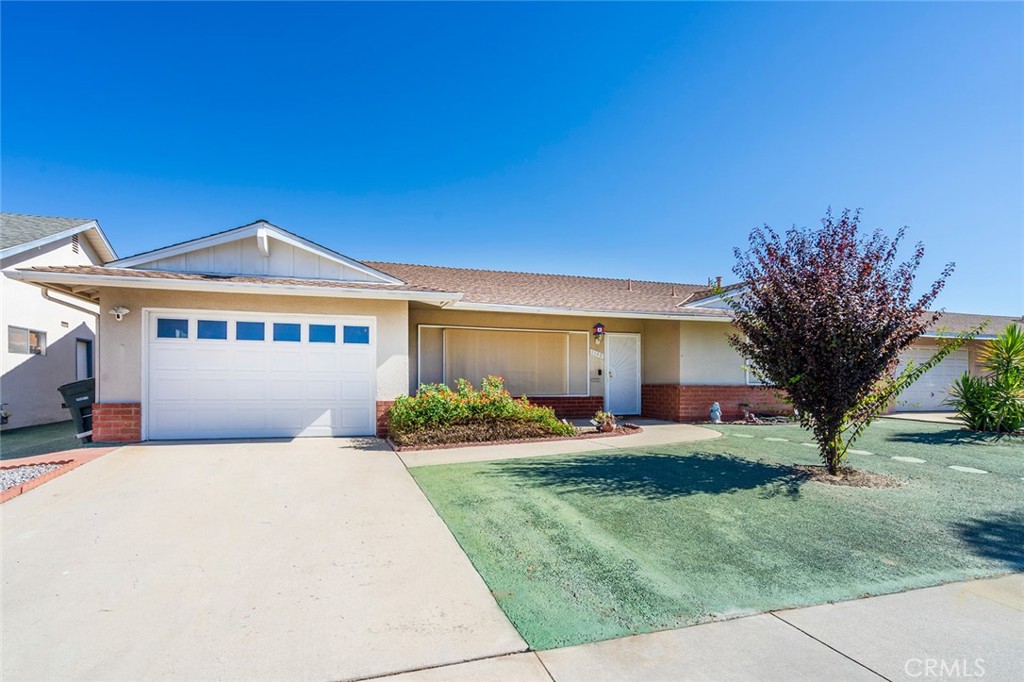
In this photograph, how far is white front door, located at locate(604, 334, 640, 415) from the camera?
44.8 feet

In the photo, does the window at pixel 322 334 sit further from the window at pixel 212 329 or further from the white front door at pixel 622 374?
the white front door at pixel 622 374

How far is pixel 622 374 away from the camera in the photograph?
45.4ft

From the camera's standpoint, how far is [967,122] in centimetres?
830

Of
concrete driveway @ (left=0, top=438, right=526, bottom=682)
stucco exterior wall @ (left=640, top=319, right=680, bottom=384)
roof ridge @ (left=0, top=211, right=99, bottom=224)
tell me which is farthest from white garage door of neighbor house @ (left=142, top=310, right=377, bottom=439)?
roof ridge @ (left=0, top=211, right=99, bottom=224)

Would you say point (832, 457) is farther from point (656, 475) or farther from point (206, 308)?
point (206, 308)

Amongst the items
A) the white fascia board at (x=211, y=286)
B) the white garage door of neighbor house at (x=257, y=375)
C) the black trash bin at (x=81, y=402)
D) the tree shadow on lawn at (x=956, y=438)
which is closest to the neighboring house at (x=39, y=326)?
the white fascia board at (x=211, y=286)

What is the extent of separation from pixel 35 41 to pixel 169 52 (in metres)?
2.12

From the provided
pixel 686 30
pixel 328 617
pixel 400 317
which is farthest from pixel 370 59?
pixel 328 617

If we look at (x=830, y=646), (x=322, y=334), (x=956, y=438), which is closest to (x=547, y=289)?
(x=322, y=334)

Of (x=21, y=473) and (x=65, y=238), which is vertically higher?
(x=65, y=238)

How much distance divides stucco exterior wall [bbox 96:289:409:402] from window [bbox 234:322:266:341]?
30cm

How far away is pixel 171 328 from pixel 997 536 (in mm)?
12053

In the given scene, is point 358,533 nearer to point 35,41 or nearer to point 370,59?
point 370,59

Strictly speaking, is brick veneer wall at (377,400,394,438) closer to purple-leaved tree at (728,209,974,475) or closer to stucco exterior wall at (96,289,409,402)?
stucco exterior wall at (96,289,409,402)
